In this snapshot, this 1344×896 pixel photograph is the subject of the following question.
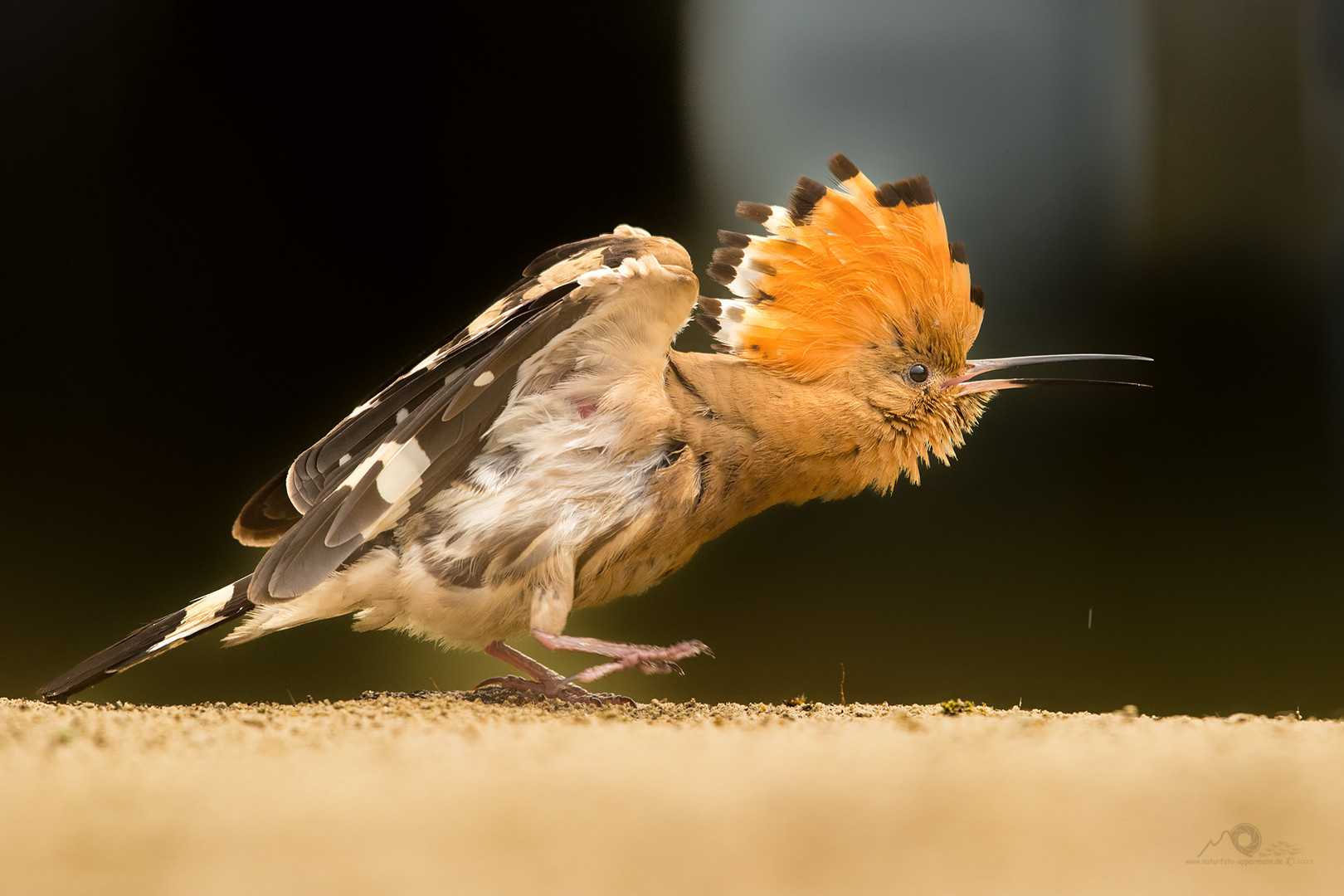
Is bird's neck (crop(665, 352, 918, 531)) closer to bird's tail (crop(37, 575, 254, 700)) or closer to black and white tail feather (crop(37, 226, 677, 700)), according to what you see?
black and white tail feather (crop(37, 226, 677, 700))

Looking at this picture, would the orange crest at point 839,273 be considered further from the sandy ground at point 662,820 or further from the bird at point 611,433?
the sandy ground at point 662,820

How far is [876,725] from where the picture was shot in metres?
1.31

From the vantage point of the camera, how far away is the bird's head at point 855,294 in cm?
172

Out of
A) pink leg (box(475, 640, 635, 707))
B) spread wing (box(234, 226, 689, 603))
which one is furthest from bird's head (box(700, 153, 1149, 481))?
pink leg (box(475, 640, 635, 707))

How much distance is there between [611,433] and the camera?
1.56m

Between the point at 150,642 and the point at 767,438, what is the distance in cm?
111

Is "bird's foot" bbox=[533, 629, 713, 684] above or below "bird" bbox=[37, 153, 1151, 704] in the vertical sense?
below

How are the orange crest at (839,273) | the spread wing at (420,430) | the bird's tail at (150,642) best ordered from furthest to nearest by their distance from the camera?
the orange crest at (839,273)
the bird's tail at (150,642)
the spread wing at (420,430)

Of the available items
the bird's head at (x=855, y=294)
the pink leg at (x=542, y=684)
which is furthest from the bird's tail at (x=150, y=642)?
the bird's head at (x=855, y=294)

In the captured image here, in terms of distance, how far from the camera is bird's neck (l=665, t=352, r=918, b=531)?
1.62 metres

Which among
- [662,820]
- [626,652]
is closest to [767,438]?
[626,652]

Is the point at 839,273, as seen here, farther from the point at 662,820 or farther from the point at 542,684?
the point at 662,820

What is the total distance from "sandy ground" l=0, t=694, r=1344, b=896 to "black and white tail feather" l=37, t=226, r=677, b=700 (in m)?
0.48

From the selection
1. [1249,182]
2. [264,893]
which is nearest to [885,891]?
[264,893]
